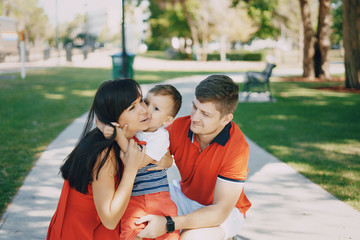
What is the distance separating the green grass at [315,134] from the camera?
196 inches

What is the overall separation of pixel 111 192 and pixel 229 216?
846 mm

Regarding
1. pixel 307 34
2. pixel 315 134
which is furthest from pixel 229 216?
pixel 307 34

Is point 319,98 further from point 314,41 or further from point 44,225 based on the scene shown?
point 44,225

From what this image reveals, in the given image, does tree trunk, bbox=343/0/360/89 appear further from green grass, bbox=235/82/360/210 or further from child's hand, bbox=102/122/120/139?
child's hand, bbox=102/122/120/139

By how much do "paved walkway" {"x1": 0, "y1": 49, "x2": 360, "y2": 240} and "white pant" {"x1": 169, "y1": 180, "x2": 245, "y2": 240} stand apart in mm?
1007

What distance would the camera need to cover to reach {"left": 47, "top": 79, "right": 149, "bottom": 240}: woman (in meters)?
1.98

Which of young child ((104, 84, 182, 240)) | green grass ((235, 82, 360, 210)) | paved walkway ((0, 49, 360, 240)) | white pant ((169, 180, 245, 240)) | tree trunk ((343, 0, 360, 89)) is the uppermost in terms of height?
tree trunk ((343, 0, 360, 89))

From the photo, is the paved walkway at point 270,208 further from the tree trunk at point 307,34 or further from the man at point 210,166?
the tree trunk at point 307,34

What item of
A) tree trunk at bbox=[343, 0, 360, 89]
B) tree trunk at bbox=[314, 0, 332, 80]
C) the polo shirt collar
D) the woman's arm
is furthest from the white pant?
tree trunk at bbox=[314, 0, 332, 80]

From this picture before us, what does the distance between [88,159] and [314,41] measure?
18.0m

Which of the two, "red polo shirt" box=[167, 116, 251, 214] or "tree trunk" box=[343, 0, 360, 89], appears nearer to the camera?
"red polo shirt" box=[167, 116, 251, 214]

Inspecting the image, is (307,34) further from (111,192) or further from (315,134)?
(111,192)

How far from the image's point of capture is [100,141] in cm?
205

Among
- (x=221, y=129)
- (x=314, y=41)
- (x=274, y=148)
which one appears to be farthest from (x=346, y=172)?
(x=314, y=41)
